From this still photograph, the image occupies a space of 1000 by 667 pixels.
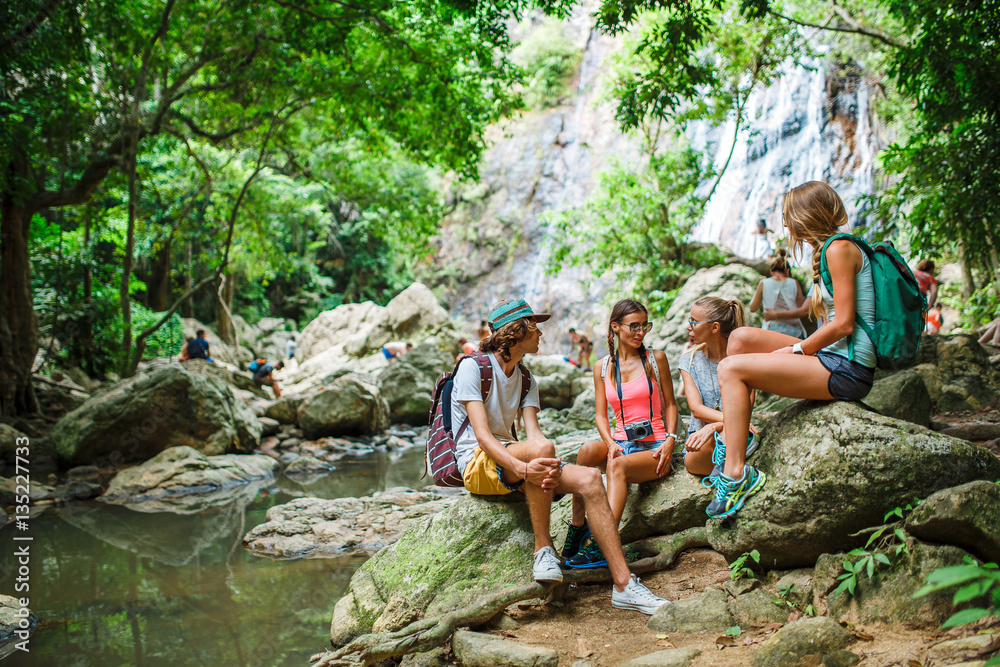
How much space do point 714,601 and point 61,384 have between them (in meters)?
12.5

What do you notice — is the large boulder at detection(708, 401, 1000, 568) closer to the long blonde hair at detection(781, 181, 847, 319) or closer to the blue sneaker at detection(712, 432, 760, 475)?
the blue sneaker at detection(712, 432, 760, 475)

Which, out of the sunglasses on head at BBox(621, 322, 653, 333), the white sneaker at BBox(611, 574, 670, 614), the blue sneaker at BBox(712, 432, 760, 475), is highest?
the sunglasses on head at BBox(621, 322, 653, 333)

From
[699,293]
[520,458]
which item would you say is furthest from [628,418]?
[699,293]

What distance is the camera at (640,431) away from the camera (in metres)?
3.44

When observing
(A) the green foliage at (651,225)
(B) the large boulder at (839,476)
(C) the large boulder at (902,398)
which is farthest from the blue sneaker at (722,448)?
(A) the green foliage at (651,225)

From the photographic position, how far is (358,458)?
32.4 ft

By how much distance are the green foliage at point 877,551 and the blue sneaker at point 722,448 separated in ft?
2.09

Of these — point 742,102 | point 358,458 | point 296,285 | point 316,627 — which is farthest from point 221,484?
point 296,285

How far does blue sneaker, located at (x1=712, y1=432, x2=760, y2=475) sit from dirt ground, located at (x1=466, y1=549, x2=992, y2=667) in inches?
21.7

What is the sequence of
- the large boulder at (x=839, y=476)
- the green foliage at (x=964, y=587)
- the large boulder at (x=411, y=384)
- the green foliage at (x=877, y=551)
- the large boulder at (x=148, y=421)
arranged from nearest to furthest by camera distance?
the green foliage at (x=964, y=587) < the green foliage at (x=877, y=551) < the large boulder at (x=839, y=476) < the large boulder at (x=148, y=421) < the large boulder at (x=411, y=384)

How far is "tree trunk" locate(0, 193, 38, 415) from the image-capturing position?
913 centimetres

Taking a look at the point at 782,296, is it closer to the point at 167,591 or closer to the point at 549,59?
the point at 167,591

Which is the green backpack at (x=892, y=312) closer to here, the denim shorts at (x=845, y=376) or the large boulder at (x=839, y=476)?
the denim shorts at (x=845, y=376)

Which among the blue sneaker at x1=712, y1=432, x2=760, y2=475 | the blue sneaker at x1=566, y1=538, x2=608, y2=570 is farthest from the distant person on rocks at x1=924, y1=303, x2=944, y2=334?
the blue sneaker at x1=566, y1=538, x2=608, y2=570
